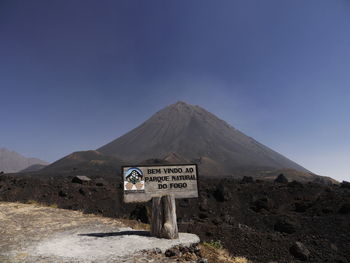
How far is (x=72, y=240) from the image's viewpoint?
602cm

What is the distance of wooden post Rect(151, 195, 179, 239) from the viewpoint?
237 inches

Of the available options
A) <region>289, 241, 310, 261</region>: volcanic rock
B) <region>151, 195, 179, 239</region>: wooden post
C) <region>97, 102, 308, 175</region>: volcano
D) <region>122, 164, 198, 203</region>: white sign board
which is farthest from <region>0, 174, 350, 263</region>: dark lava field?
<region>97, 102, 308, 175</region>: volcano

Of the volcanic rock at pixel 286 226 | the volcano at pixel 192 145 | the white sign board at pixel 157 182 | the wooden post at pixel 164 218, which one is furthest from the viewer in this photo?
the volcano at pixel 192 145

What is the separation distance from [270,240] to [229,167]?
80.4 meters

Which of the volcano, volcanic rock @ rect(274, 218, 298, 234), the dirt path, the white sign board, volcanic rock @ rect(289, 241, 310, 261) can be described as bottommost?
volcanic rock @ rect(289, 241, 310, 261)

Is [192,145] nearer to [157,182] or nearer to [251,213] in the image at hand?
[251,213]

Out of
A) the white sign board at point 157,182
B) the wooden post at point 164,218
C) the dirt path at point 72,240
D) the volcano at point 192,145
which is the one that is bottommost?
the dirt path at point 72,240

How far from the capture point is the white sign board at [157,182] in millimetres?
6590

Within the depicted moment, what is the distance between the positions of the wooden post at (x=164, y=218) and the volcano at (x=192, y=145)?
229 ft

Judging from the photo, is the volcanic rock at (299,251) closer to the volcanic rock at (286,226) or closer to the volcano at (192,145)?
the volcanic rock at (286,226)

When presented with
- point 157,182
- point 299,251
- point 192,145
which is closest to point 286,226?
point 299,251

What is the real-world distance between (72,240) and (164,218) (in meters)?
2.18

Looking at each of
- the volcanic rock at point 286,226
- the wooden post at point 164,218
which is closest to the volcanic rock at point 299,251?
the volcanic rock at point 286,226

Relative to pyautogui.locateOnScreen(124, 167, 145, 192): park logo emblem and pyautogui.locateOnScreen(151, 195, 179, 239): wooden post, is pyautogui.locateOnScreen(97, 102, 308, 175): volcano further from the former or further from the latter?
pyautogui.locateOnScreen(151, 195, 179, 239): wooden post
